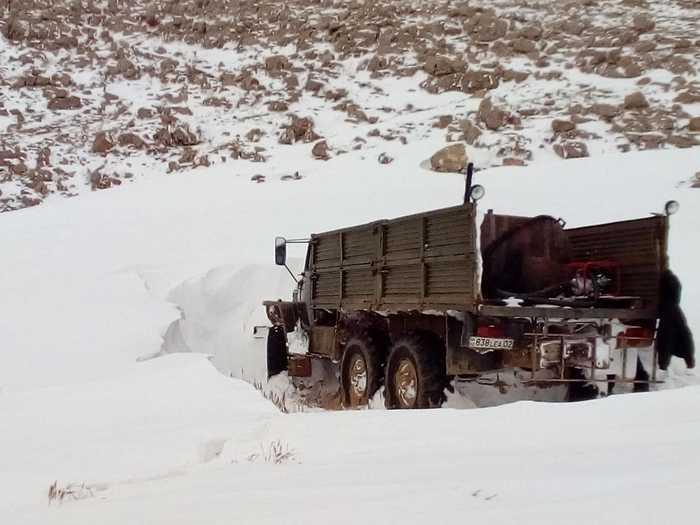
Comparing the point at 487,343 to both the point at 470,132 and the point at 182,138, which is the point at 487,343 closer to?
the point at 470,132

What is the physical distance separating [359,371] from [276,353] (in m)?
2.25

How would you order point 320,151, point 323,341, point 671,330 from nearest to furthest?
point 671,330
point 323,341
point 320,151

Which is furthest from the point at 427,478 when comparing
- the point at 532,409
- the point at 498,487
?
the point at 532,409

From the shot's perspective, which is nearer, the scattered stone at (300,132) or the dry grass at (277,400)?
the dry grass at (277,400)

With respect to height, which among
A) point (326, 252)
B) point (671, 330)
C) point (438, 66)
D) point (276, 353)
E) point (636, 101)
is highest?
point (438, 66)

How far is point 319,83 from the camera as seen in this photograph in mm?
27547

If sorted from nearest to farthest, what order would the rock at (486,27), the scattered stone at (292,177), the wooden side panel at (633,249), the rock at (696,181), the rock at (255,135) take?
the wooden side panel at (633,249)
the rock at (696,181)
the scattered stone at (292,177)
the rock at (255,135)
the rock at (486,27)

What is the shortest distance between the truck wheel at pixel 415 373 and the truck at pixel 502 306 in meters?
0.01

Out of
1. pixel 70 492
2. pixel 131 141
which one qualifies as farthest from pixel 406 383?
pixel 131 141

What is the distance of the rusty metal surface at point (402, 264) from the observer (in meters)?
6.21

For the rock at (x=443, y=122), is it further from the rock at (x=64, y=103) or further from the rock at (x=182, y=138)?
the rock at (x=64, y=103)

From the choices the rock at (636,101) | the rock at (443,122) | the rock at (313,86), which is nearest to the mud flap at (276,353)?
the rock at (443,122)

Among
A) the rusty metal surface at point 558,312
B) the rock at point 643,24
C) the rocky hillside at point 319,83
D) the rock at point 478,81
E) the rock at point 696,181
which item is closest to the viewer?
the rusty metal surface at point 558,312

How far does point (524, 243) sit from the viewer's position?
703 centimetres
